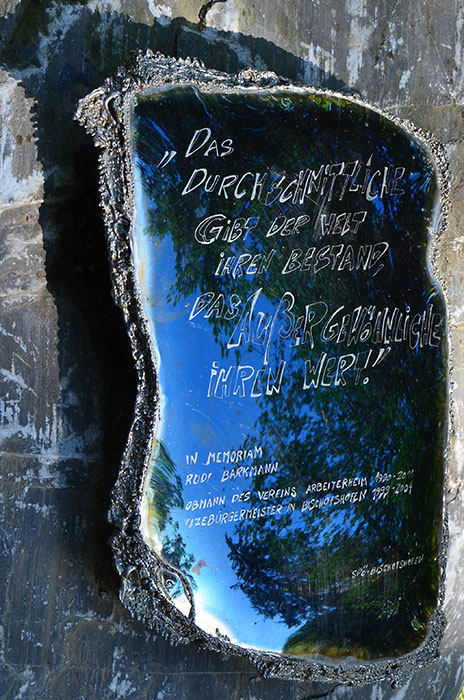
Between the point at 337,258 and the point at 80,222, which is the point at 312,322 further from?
the point at 80,222

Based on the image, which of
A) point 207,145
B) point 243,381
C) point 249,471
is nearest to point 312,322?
point 243,381

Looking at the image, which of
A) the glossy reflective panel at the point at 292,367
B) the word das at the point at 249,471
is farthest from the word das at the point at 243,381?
the word das at the point at 249,471

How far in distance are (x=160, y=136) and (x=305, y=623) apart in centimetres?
125

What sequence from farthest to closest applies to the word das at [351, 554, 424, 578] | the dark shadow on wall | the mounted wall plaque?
the word das at [351, 554, 424, 578], the dark shadow on wall, the mounted wall plaque

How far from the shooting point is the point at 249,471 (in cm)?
182

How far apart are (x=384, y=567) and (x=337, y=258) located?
0.84 m

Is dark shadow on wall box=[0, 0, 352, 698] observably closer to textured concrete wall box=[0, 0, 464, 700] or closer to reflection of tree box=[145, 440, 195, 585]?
textured concrete wall box=[0, 0, 464, 700]

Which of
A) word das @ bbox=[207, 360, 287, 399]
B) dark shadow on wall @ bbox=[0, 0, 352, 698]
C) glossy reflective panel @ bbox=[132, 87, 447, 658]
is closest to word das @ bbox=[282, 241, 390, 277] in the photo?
glossy reflective panel @ bbox=[132, 87, 447, 658]

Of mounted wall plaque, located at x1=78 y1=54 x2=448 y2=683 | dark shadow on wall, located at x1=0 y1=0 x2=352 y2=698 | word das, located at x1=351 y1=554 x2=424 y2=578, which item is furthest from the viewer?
word das, located at x1=351 y1=554 x2=424 y2=578

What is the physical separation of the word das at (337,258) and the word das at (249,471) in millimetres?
479

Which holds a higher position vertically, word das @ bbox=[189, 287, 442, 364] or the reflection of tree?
word das @ bbox=[189, 287, 442, 364]

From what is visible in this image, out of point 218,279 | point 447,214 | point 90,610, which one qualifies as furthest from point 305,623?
point 447,214

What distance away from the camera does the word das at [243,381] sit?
1.76m

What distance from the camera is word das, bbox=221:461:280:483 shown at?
5.86ft
